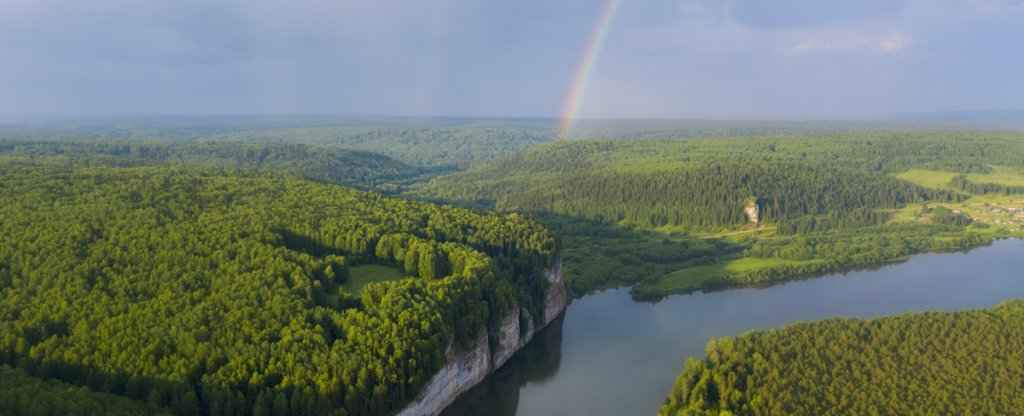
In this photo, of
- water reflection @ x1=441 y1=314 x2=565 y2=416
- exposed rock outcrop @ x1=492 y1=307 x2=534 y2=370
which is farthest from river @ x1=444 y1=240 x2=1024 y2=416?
exposed rock outcrop @ x1=492 y1=307 x2=534 y2=370

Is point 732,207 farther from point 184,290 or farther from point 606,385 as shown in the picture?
point 184,290

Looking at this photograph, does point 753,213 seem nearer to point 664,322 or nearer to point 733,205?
point 733,205

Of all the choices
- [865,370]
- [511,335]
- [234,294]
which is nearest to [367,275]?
[234,294]

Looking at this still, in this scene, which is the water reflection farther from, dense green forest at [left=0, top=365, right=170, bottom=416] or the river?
dense green forest at [left=0, top=365, right=170, bottom=416]

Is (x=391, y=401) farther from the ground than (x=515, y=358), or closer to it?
farther from the ground

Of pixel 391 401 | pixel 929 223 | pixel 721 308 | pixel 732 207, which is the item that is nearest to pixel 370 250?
pixel 391 401

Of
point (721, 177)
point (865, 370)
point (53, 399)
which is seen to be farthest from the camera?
point (721, 177)
